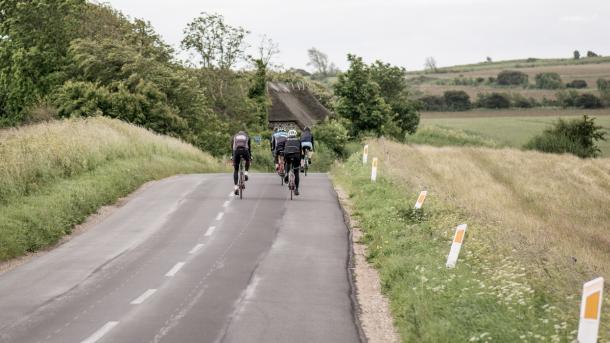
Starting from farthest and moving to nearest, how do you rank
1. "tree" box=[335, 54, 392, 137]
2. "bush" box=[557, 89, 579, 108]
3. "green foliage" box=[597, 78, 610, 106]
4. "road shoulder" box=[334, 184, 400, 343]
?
"bush" box=[557, 89, 579, 108] < "green foliage" box=[597, 78, 610, 106] < "tree" box=[335, 54, 392, 137] < "road shoulder" box=[334, 184, 400, 343]

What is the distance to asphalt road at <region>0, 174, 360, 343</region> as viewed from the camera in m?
9.27

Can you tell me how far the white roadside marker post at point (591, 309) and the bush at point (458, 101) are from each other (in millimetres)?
117560

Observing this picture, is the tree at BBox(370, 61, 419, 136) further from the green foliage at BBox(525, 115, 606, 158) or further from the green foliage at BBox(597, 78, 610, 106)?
the green foliage at BBox(597, 78, 610, 106)

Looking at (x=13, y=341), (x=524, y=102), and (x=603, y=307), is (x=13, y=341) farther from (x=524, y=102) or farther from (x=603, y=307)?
(x=524, y=102)

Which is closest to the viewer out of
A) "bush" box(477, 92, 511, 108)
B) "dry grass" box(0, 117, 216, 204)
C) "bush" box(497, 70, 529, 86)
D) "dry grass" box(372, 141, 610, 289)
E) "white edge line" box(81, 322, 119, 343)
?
"white edge line" box(81, 322, 119, 343)

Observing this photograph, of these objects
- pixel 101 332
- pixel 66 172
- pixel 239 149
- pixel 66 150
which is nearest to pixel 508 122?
pixel 239 149

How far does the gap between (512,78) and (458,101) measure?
25956 mm

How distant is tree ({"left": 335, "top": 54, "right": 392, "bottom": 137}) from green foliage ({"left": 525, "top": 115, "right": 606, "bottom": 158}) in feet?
58.1

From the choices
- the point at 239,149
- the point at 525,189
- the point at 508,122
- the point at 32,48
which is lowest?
the point at 525,189

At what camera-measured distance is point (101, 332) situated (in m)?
9.11

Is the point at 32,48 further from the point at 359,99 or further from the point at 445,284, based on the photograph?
the point at 445,284

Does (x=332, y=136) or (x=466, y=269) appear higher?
(x=466, y=269)

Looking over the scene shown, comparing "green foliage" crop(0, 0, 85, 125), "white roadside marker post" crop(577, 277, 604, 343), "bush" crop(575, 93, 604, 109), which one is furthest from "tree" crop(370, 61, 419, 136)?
"white roadside marker post" crop(577, 277, 604, 343)

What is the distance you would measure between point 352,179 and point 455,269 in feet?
44.2
